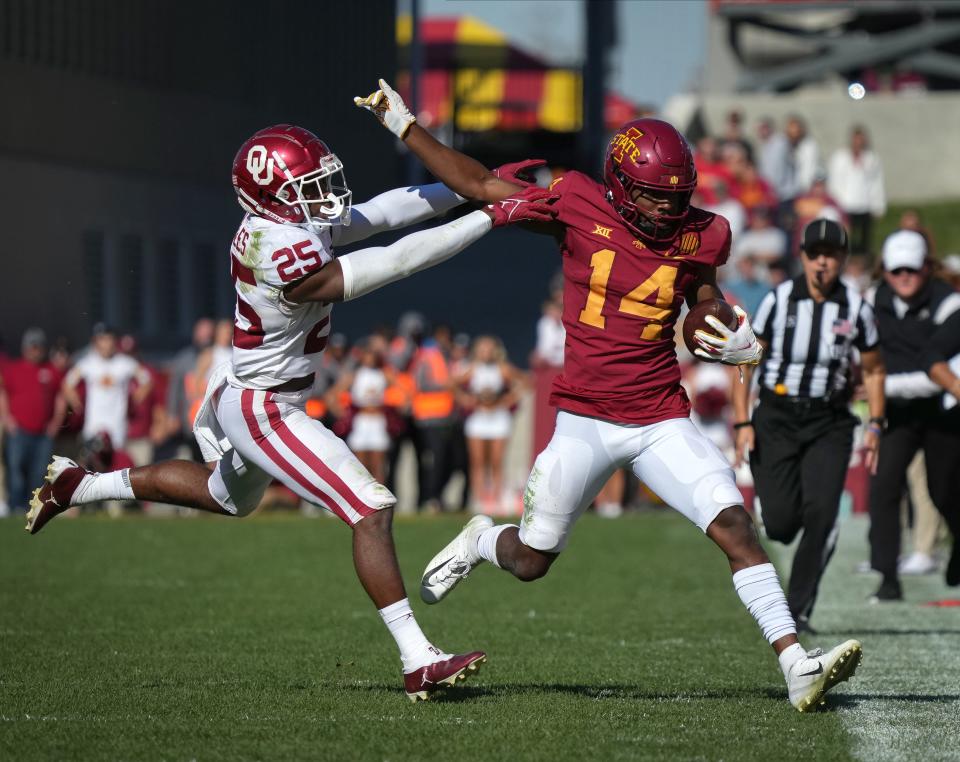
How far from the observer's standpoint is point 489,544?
232 inches

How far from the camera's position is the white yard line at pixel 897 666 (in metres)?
4.90

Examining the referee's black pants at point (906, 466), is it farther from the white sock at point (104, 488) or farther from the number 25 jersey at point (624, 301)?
the white sock at point (104, 488)

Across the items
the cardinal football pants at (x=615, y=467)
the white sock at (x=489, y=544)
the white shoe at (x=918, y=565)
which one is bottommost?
the white shoe at (x=918, y=565)

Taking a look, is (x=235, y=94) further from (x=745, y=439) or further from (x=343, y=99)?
(x=745, y=439)

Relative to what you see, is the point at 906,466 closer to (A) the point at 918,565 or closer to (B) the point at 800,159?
(A) the point at 918,565

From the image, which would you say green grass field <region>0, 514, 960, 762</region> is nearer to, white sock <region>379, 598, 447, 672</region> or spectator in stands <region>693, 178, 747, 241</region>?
white sock <region>379, 598, 447, 672</region>

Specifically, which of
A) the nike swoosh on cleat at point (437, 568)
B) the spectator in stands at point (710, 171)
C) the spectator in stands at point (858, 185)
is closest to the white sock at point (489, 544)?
the nike swoosh on cleat at point (437, 568)

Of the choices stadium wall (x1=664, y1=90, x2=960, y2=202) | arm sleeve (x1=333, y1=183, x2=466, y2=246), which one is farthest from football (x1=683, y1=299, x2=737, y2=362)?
stadium wall (x1=664, y1=90, x2=960, y2=202)

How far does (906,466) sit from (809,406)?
5.71 ft

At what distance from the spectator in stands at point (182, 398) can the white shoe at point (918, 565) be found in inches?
263

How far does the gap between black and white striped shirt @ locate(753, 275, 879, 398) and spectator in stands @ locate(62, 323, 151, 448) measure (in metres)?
8.65

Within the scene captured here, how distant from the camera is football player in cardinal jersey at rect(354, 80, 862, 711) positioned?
540 centimetres

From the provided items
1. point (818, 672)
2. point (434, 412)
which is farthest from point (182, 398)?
point (818, 672)

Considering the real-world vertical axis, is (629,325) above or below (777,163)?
below
